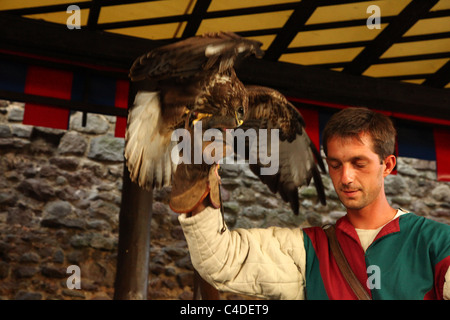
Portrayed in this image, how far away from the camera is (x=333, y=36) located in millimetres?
3143

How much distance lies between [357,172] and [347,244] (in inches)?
7.7

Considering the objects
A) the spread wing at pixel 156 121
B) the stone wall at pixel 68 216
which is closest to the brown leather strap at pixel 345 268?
→ the spread wing at pixel 156 121

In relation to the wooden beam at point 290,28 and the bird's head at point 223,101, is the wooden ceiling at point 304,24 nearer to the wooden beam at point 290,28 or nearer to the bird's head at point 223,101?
the wooden beam at point 290,28

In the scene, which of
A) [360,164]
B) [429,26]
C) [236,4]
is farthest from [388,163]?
[429,26]

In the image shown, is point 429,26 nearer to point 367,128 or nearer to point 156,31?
point 156,31

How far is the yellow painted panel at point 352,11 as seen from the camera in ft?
9.07

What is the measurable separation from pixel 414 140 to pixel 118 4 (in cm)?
249

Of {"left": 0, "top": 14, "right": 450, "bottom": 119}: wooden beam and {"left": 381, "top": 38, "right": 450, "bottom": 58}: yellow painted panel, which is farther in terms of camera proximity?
{"left": 381, "top": 38, "right": 450, "bottom": 58}: yellow painted panel

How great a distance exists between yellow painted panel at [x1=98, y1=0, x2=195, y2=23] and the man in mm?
1805

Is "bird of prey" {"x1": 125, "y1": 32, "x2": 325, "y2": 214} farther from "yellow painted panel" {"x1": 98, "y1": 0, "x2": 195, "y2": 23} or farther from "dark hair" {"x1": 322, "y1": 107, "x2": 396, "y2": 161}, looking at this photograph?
"yellow painted panel" {"x1": 98, "y1": 0, "x2": 195, "y2": 23}

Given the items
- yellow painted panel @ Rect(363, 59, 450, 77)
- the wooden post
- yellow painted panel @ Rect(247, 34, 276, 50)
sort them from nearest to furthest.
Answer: the wooden post → yellow painted panel @ Rect(247, 34, 276, 50) → yellow painted panel @ Rect(363, 59, 450, 77)

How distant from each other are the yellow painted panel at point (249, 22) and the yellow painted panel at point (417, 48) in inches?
33.8

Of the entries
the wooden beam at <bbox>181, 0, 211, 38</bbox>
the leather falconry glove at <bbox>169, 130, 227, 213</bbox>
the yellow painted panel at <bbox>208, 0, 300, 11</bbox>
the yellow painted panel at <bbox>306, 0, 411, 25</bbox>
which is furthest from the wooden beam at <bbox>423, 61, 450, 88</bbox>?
the leather falconry glove at <bbox>169, 130, 227, 213</bbox>

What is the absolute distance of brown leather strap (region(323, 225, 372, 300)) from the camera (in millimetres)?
1150
